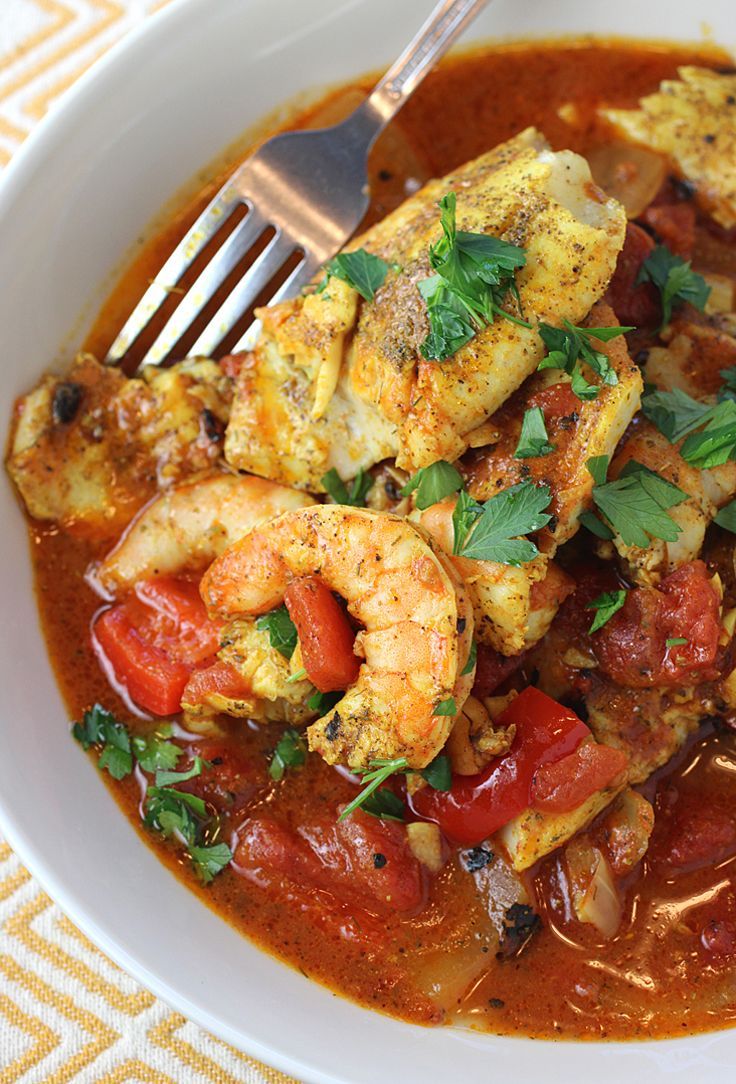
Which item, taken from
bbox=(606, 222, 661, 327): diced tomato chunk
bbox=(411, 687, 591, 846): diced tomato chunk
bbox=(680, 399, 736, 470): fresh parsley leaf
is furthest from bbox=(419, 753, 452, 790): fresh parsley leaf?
bbox=(606, 222, 661, 327): diced tomato chunk

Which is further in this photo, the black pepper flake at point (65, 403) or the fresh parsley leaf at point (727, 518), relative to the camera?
the black pepper flake at point (65, 403)

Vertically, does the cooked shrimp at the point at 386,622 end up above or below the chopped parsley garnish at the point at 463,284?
below

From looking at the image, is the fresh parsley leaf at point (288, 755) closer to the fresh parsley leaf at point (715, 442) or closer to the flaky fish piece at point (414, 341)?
the flaky fish piece at point (414, 341)

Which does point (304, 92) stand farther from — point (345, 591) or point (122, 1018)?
point (122, 1018)

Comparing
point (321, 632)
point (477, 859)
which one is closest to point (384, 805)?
point (477, 859)

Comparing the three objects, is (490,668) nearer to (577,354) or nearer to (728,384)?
(577,354)

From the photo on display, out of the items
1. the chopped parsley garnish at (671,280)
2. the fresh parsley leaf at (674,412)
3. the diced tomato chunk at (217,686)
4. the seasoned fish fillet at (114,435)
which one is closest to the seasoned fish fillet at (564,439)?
the fresh parsley leaf at (674,412)

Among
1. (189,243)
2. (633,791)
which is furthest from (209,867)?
(189,243)
